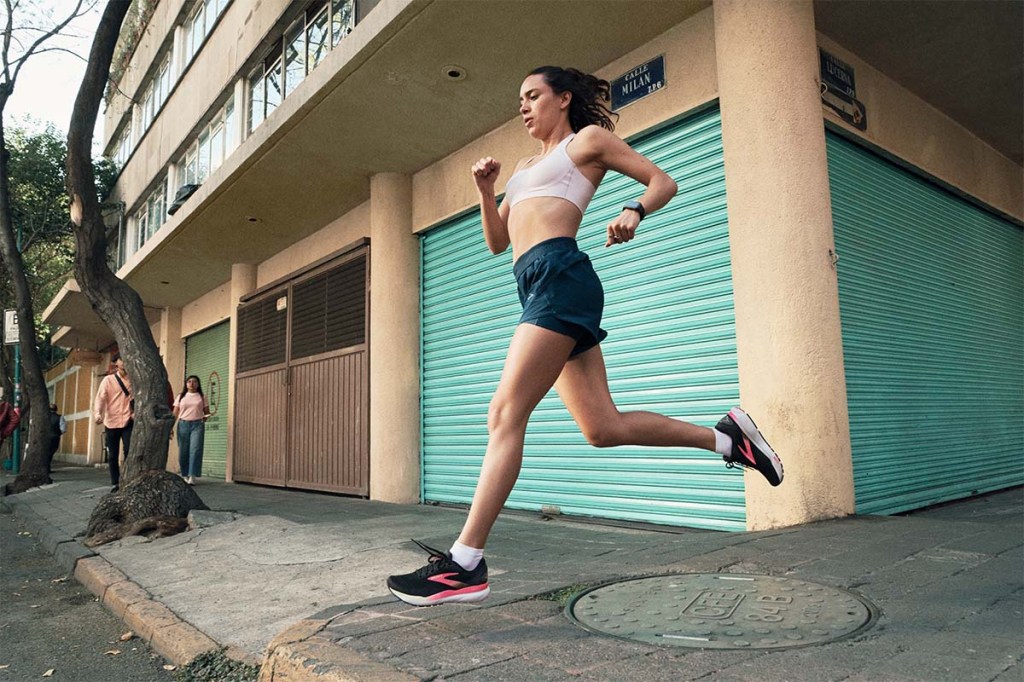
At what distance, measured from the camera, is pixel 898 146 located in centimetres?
692

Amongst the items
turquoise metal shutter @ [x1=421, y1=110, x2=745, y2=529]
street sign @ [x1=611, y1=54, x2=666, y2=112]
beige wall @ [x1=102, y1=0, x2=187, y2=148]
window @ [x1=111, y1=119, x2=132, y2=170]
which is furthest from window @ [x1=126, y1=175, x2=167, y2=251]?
street sign @ [x1=611, y1=54, x2=666, y2=112]

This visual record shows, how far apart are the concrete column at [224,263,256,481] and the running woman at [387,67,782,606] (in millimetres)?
11753

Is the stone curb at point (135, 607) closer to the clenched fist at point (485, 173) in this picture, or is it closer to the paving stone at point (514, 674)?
the paving stone at point (514, 674)

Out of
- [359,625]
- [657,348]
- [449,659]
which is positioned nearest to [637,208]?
[449,659]

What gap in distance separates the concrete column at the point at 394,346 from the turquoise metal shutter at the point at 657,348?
1255mm

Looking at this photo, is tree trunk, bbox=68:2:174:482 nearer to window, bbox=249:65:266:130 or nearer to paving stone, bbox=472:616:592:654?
window, bbox=249:65:266:130

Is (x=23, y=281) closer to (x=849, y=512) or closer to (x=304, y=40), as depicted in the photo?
(x=304, y=40)

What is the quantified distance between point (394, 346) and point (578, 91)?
626cm

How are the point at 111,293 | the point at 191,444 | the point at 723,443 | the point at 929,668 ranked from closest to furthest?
the point at 929,668, the point at 723,443, the point at 111,293, the point at 191,444

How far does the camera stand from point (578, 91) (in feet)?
9.89

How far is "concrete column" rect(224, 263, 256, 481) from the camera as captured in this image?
45.4 ft

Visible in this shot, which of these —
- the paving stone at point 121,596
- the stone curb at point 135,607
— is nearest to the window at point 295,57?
the stone curb at point 135,607

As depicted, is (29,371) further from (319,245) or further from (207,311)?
(319,245)

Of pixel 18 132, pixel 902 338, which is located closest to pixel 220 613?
pixel 902 338
